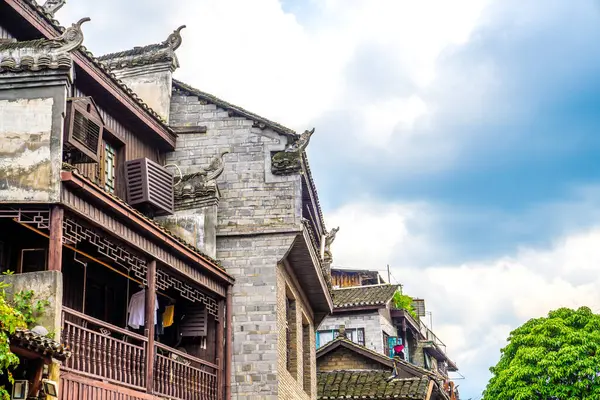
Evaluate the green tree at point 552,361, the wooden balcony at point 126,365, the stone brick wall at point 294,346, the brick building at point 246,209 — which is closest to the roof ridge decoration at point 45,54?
the wooden balcony at point 126,365

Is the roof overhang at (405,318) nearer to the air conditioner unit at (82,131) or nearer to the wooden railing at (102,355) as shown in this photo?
the air conditioner unit at (82,131)

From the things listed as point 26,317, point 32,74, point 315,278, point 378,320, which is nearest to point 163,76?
point 315,278

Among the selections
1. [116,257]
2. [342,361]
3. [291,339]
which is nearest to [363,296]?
[342,361]

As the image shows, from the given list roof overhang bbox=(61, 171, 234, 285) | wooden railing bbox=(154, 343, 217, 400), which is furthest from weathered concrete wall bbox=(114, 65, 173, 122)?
wooden railing bbox=(154, 343, 217, 400)

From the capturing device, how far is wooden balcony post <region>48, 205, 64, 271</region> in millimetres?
11953

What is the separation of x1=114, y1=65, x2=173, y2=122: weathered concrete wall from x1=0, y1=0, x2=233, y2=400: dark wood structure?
88cm

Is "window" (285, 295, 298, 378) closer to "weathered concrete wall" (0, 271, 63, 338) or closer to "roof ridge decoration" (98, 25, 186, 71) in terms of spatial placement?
"roof ridge decoration" (98, 25, 186, 71)

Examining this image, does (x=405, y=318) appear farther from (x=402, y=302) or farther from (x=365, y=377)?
(x=365, y=377)

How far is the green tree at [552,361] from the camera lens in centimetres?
3198

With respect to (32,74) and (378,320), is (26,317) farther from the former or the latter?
(378,320)

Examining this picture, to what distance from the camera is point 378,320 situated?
37938 mm

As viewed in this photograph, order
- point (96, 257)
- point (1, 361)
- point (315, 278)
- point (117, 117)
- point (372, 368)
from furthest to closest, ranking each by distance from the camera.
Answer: point (372, 368)
point (315, 278)
point (117, 117)
point (96, 257)
point (1, 361)

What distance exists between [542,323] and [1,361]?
27.6m

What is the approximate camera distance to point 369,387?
2583 cm
